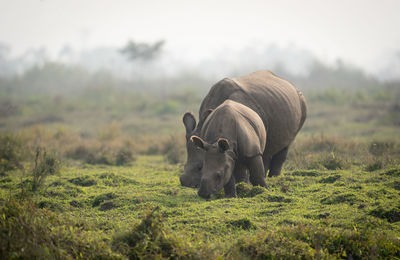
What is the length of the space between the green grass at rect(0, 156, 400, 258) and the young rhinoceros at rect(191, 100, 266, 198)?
282mm

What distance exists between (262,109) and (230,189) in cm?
195

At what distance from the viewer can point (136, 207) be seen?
6633 mm

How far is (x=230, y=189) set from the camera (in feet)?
22.5

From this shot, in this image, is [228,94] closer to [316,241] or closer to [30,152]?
[316,241]

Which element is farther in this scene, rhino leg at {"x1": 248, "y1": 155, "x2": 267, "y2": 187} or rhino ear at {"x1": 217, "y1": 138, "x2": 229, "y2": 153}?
rhino leg at {"x1": 248, "y1": 155, "x2": 267, "y2": 187}

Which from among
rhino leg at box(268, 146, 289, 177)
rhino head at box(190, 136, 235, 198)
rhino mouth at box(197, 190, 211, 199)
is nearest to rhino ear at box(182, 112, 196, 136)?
rhino head at box(190, 136, 235, 198)

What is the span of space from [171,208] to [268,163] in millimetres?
3108

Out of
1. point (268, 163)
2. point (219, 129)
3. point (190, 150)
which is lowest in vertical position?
point (268, 163)

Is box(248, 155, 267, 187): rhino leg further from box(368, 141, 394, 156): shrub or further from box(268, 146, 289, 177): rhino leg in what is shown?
box(368, 141, 394, 156): shrub

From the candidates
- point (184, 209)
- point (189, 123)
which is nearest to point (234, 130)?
point (184, 209)

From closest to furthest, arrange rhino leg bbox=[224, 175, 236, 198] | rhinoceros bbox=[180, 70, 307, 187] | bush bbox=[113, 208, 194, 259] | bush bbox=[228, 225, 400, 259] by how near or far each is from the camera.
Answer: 1. bush bbox=[113, 208, 194, 259]
2. bush bbox=[228, 225, 400, 259]
3. rhino leg bbox=[224, 175, 236, 198]
4. rhinoceros bbox=[180, 70, 307, 187]

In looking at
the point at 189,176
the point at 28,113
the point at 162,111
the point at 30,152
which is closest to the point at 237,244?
the point at 189,176

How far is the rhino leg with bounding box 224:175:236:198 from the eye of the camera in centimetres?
681

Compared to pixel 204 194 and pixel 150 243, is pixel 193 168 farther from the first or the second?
pixel 150 243
